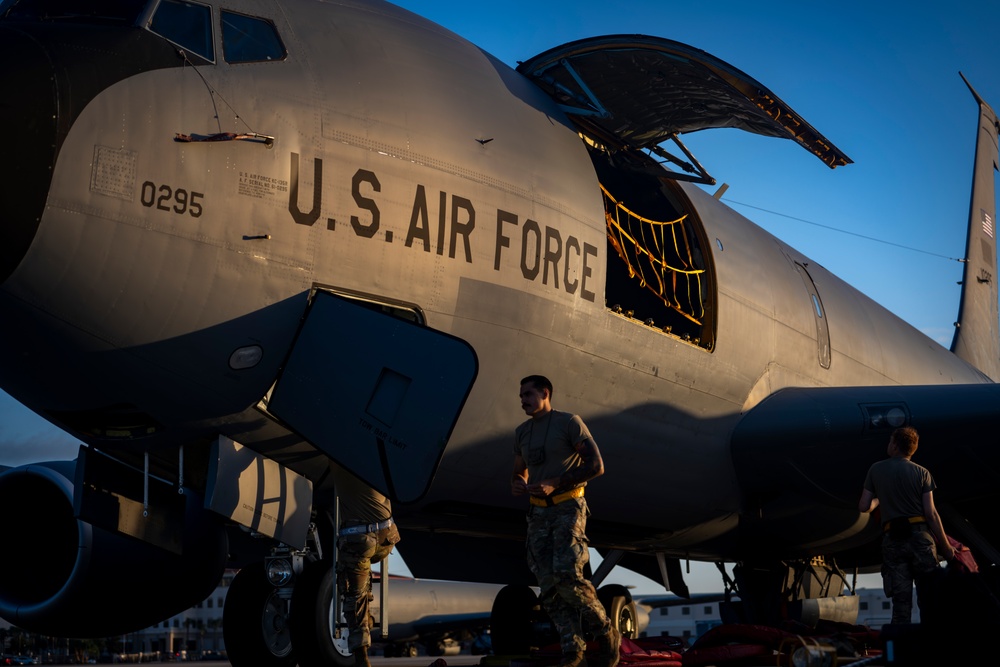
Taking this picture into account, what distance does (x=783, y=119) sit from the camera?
905 cm

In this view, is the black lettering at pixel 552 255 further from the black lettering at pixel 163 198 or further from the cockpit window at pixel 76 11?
the cockpit window at pixel 76 11

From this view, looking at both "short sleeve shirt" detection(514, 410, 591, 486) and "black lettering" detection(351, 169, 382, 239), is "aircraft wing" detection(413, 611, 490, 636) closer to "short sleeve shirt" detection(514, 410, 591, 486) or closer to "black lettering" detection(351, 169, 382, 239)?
"black lettering" detection(351, 169, 382, 239)

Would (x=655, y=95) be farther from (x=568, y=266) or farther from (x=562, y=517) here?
(x=562, y=517)

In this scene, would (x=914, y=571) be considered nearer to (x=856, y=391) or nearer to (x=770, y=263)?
(x=856, y=391)

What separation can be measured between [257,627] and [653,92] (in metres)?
5.33

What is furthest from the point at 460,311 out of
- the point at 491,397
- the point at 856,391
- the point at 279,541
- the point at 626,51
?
the point at 856,391

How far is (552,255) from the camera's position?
785 cm

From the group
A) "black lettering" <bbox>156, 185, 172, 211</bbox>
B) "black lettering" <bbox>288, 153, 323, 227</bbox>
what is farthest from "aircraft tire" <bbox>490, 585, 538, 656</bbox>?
"black lettering" <bbox>156, 185, 172, 211</bbox>

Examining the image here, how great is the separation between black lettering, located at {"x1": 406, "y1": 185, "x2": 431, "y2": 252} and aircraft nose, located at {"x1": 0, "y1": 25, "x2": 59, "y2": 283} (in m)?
2.20

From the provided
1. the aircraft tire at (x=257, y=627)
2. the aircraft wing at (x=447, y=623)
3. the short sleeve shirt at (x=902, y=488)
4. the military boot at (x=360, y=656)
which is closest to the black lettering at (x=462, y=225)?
the military boot at (x=360, y=656)

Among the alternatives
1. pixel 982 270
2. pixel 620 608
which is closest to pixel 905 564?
pixel 620 608

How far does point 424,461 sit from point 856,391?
520 centimetres

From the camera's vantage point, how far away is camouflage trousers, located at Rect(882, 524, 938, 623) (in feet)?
22.9

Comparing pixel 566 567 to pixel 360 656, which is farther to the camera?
pixel 360 656
